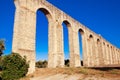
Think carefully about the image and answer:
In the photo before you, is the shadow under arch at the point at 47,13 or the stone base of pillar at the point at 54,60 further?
the shadow under arch at the point at 47,13

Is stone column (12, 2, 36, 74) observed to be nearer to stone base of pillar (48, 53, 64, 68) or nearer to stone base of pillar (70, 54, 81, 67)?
stone base of pillar (48, 53, 64, 68)

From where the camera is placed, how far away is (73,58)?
23.5 meters

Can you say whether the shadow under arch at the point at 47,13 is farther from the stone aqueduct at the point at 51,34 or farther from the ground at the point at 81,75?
the ground at the point at 81,75

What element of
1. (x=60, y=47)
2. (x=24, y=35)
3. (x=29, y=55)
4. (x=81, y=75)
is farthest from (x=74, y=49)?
(x=81, y=75)

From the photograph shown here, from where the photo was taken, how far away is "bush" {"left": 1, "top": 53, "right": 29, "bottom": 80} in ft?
42.5

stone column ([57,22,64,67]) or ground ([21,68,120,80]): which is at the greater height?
stone column ([57,22,64,67])

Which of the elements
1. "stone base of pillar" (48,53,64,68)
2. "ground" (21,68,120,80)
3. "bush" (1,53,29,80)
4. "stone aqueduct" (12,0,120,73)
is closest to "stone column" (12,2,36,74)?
"stone aqueduct" (12,0,120,73)

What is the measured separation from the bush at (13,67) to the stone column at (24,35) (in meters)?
1.37

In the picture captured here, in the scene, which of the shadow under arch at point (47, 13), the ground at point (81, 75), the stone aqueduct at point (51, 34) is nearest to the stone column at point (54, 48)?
the stone aqueduct at point (51, 34)

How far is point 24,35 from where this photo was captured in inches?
631

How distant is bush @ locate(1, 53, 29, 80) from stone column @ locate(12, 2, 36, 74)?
1.37m

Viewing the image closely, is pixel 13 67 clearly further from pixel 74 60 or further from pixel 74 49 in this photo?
pixel 74 49

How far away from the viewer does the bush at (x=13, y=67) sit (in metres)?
13.0

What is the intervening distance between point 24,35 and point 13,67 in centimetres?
381
